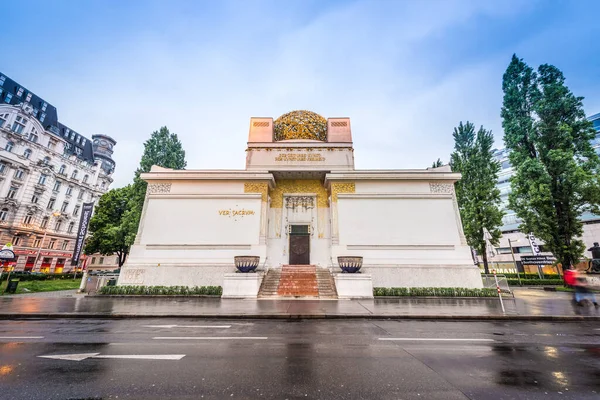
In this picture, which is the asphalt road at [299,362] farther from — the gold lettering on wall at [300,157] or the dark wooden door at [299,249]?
the gold lettering on wall at [300,157]

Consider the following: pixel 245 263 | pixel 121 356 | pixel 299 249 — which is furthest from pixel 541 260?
pixel 121 356

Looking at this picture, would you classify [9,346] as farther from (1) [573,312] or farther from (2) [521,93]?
(2) [521,93]

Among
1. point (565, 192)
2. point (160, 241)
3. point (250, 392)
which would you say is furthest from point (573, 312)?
point (160, 241)

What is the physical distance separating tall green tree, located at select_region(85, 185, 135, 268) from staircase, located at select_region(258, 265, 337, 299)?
72.8ft

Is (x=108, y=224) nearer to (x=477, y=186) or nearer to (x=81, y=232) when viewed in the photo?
(x=81, y=232)

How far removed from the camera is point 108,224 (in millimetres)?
31516

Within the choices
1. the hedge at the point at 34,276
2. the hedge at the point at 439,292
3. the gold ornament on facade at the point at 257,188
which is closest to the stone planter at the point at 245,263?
the gold ornament on facade at the point at 257,188

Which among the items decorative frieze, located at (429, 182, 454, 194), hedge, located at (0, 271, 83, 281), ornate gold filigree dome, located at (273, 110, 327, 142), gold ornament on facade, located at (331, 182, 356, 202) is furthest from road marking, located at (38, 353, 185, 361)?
hedge, located at (0, 271, 83, 281)

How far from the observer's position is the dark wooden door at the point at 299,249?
18.5 meters

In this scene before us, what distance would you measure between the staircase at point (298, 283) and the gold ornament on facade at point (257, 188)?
5271mm

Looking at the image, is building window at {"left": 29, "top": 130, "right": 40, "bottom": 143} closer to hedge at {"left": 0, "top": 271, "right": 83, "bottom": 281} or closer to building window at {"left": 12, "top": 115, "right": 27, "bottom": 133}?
building window at {"left": 12, "top": 115, "right": 27, "bottom": 133}

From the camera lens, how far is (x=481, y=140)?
2384cm

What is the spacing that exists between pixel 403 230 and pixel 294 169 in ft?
29.3

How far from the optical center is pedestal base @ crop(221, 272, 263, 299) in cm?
1321
